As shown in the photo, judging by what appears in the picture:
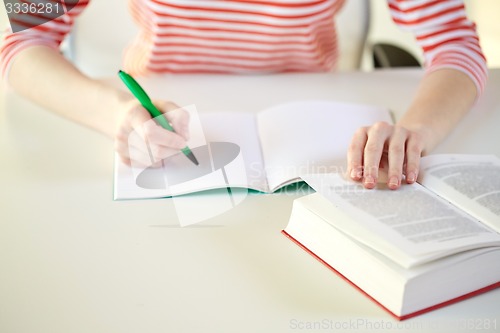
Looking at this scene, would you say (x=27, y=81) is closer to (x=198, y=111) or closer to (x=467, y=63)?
(x=198, y=111)

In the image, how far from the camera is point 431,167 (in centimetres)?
84

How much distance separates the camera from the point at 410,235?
2.22 feet

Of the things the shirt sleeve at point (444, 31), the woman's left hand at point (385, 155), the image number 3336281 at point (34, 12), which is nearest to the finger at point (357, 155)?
the woman's left hand at point (385, 155)

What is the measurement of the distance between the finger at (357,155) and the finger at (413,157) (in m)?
0.05

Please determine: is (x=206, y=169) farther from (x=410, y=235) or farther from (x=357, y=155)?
(x=410, y=235)

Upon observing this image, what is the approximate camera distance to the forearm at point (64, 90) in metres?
0.99

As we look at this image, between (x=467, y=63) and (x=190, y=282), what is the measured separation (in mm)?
620

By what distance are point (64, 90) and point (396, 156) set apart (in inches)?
19.2

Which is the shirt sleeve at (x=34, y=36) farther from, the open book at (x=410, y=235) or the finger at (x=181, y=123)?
the open book at (x=410, y=235)

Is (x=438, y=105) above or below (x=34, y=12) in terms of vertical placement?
below

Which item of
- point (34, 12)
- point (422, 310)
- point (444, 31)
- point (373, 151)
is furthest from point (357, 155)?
point (34, 12)
